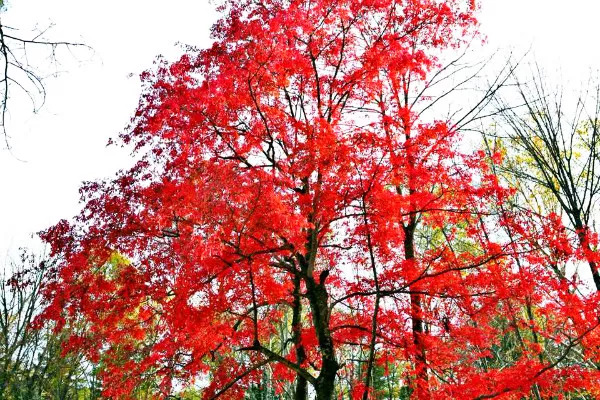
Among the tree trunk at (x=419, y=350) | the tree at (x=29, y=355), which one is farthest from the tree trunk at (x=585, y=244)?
the tree at (x=29, y=355)

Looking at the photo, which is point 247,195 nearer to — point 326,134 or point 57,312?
point 326,134

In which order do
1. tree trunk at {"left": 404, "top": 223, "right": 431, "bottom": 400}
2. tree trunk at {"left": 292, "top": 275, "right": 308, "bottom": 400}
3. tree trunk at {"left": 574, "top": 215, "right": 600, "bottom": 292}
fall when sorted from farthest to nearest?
1. tree trunk at {"left": 292, "top": 275, "right": 308, "bottom": 400}
2. tree trunk at {"left": 404, "top": 223, "right": 431, "bottom": 400}
3. tree trunk at {"left": 574, "top": 215, "right": 600, "bottom": 292}

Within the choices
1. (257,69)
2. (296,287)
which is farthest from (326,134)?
(296,287)

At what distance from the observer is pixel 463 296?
361 inches

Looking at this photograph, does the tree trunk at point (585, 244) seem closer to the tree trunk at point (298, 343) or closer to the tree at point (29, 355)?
the tree trunk at point (298, 343)

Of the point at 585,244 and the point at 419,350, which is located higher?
the point at 585,244

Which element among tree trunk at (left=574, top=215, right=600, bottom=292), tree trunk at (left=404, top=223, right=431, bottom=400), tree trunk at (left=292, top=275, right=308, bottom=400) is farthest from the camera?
tree trunk at (left=292, top=275, right=308, bottom=400)

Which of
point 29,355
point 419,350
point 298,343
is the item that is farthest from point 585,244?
point 29,355

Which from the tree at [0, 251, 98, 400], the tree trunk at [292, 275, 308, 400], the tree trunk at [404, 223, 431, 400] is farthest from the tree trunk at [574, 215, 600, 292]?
the tree at [0, 251, 98, 400]

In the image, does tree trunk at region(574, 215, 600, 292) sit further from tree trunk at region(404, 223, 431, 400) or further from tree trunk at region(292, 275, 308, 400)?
tree trunk at region(292, 275, 308, 400)

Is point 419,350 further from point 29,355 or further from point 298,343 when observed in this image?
point 29,355

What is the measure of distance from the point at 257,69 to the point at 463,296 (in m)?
6.17

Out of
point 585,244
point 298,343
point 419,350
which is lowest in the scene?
point 419,350

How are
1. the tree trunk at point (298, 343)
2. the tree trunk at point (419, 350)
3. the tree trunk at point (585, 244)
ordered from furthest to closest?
the tree trunk at point (298, 343) < the tree trunk at point (419, 350) < the tree trunk at point (585, 244)
